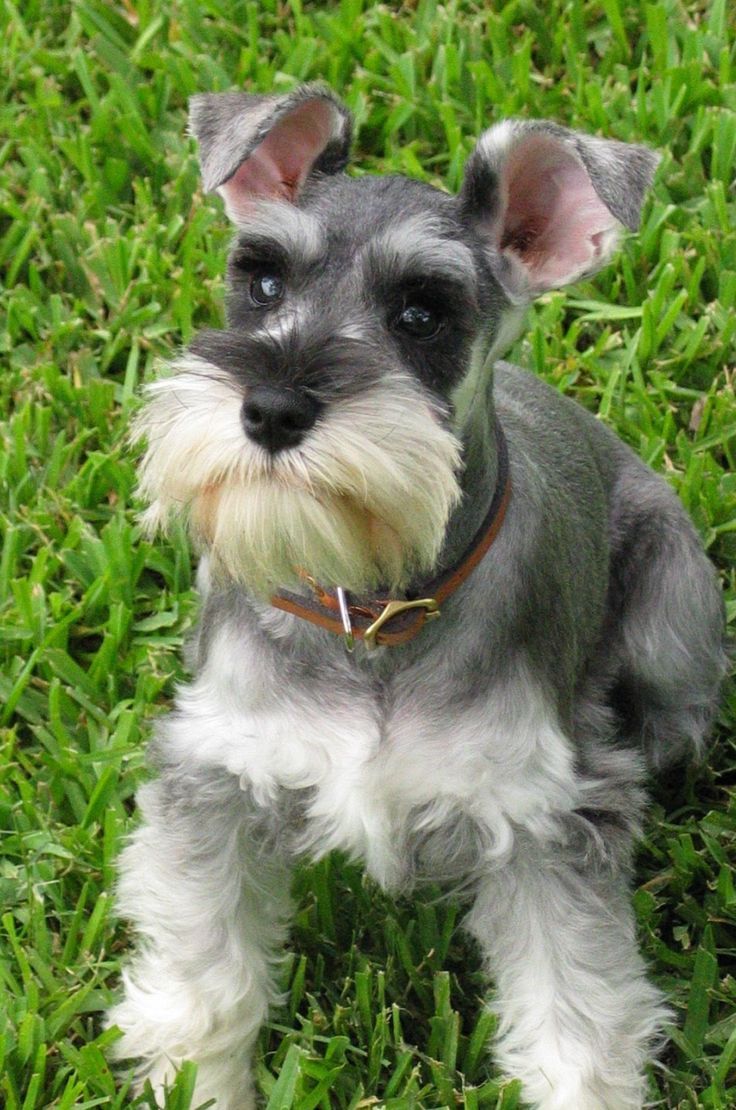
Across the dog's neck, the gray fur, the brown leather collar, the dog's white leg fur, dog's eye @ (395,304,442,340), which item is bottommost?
the dog's white leg fur

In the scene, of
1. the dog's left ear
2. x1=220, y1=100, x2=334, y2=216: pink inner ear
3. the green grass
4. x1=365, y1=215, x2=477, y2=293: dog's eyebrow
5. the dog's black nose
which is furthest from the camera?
the green grass

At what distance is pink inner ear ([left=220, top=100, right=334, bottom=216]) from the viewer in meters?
3.42

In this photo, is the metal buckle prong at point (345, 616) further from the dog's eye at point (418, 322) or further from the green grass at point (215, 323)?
the green grass at point (215, 323)

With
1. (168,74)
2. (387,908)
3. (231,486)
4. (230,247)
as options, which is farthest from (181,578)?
(168,74)

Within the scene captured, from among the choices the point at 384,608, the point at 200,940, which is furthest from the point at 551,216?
the point at 200,940

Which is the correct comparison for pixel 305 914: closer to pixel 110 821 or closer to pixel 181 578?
pixel 110 821

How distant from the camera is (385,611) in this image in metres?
3.21

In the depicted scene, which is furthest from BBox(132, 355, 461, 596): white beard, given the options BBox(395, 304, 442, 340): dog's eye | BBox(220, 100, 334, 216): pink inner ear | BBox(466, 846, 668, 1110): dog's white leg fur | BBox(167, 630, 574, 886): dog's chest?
BBox(466, 846, 668, 1110): dog's white leg fur

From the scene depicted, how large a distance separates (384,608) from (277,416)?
0.67 meters

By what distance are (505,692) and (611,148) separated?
44.2 inches

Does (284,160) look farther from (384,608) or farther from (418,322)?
(384,608)

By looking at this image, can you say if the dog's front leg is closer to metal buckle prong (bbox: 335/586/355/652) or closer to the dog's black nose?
metal buckle prong (bbox: 335/586/355/652)

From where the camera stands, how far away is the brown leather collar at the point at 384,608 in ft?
10.6

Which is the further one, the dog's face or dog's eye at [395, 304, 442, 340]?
dog's eye at [395, 304, 442, 340]
